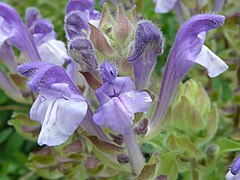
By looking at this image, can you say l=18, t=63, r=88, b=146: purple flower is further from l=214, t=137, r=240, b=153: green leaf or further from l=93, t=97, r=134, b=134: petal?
l=214, t=137, r=240, b=153: green leaf

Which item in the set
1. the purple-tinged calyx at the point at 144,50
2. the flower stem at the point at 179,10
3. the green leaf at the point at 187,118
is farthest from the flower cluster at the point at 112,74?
the flower stem at the point at 179,10

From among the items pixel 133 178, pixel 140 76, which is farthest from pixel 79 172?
pixel 140 76

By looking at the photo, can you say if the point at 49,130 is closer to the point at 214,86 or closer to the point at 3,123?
the point at 214,86

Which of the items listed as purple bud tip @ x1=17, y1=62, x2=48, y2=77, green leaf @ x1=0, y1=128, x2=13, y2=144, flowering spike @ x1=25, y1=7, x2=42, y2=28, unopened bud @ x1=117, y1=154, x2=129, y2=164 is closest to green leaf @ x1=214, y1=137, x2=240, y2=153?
unopened bud @ x1=117, y1=154, x2=129, y2=164

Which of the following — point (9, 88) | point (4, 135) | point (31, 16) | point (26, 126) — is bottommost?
point (4, 135)

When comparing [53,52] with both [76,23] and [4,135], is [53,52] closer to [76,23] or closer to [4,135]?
[76,23]

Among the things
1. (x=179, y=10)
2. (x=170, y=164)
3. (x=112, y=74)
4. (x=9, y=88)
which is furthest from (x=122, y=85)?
(x=179, y=10)
